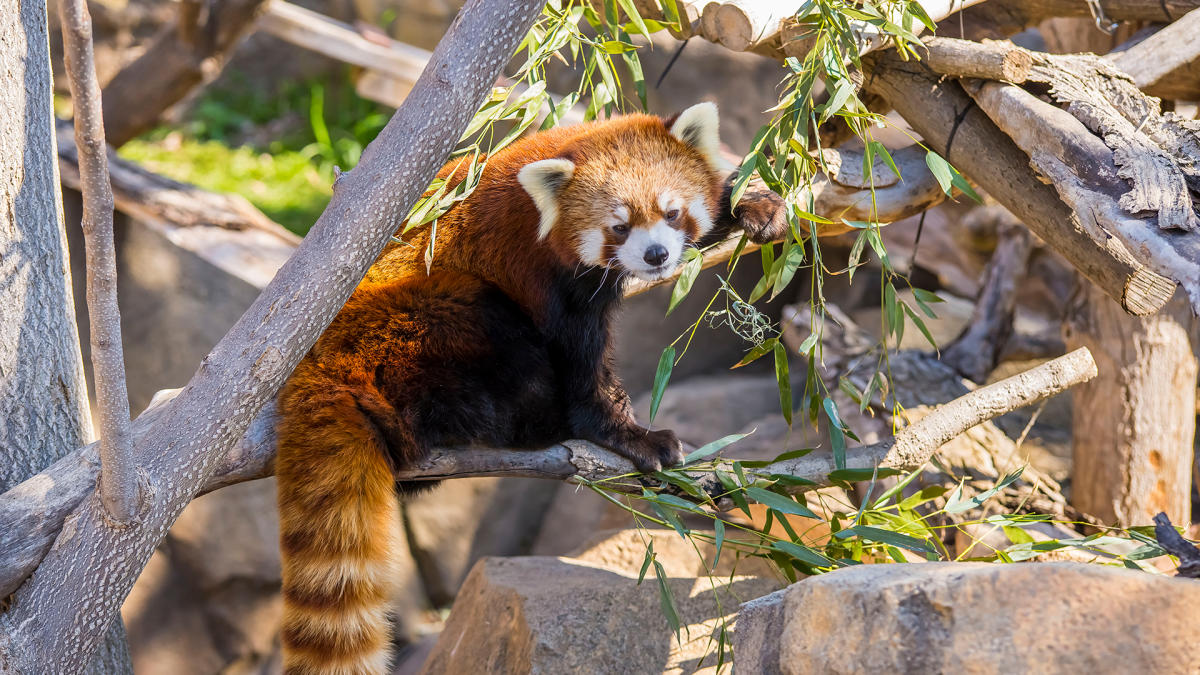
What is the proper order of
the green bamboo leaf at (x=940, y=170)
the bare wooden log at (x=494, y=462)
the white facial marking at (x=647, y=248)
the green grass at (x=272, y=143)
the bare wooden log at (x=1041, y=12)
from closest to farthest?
the bare wooden log at (x=494, y=462), the green bamboo leaf at (x=940, y=170), the white facial marking at (x=647, y=248), the bare wooden log at (x=1041, y=12), the green grass at (x=272, y=143)

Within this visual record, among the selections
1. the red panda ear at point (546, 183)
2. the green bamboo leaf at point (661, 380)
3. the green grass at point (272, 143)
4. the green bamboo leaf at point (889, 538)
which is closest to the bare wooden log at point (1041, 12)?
the red panda ear at point (546, 183)

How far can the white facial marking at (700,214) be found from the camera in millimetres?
2443

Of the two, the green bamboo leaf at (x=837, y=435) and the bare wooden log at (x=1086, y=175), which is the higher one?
the bare wooden log at (x=1086, y=175)

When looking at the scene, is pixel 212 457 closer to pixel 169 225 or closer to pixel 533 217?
pixel 533 217

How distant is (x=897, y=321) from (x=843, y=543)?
0.53 metres

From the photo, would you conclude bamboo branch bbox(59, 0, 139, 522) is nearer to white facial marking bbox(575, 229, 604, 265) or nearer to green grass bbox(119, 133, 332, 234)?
white facial marking bbox(575, 229, 604, 265)

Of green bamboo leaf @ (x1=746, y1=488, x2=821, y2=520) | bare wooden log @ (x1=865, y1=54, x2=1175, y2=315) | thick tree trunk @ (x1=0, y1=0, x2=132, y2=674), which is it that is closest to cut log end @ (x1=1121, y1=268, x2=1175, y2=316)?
bare wooden log @ (x1=865, y1=54, x2=1175, y2=315)

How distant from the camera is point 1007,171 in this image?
2387 mm

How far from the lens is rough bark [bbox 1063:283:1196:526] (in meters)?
3.23

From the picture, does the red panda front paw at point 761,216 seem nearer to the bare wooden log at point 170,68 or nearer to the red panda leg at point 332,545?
the red panda leg at point 332,545

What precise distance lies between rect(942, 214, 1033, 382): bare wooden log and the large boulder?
2.68 metres

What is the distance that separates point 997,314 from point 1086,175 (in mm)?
2206

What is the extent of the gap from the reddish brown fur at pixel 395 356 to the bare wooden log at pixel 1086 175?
2.39ft

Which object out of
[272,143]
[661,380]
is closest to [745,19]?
[661,380]
